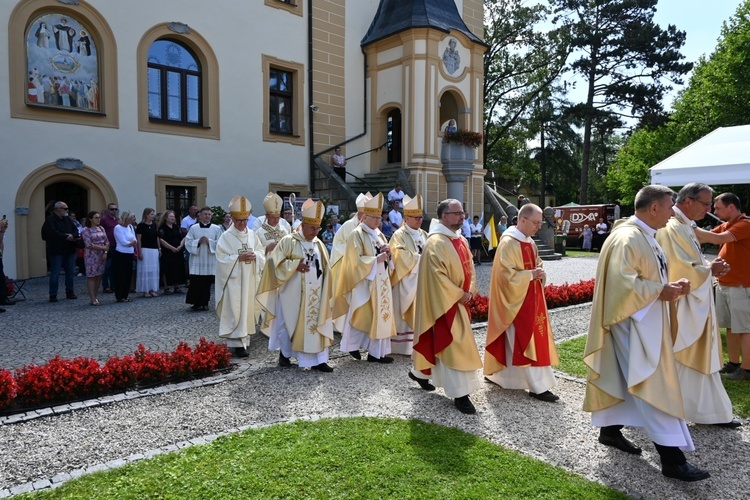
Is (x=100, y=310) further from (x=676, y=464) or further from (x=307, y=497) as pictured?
(x=676, y=464)

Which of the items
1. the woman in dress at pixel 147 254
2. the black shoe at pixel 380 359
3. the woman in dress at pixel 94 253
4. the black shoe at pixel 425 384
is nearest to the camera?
the black shoe at pixel 425 384

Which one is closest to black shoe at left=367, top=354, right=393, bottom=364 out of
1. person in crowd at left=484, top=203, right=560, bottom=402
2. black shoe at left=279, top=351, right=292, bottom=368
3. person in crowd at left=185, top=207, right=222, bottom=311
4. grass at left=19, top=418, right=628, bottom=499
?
black shoe at left=279, top=351, right=292, bottom=368

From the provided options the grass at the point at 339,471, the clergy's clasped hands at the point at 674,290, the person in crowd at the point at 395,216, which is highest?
the person in crowd at the point at 395,216

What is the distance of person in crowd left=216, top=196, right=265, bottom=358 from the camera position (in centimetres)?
727

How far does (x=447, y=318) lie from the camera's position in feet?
17.2

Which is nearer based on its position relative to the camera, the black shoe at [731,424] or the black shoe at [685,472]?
the black shoe at [685,472]

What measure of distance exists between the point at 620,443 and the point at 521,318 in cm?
155

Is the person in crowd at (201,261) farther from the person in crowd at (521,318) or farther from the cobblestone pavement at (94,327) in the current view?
the person in crowd at (521,318)

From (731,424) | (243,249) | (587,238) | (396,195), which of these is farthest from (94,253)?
(587,238)

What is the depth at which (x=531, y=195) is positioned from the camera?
52219 millimetres

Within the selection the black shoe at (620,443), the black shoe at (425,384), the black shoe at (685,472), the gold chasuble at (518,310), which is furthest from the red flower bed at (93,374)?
the black shoe at (685,472)

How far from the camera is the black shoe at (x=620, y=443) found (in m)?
4.25

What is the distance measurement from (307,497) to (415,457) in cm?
94

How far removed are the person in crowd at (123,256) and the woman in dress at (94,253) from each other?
10.0 inches
